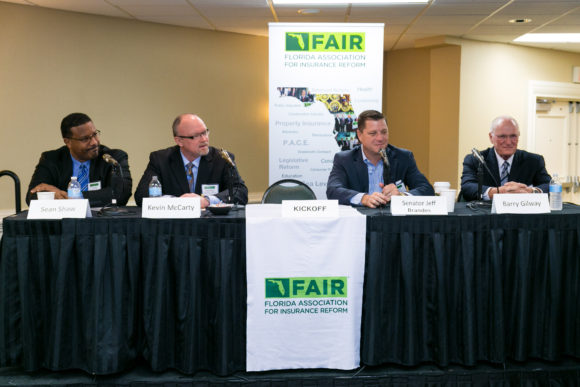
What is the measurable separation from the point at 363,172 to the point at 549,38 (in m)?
4.78

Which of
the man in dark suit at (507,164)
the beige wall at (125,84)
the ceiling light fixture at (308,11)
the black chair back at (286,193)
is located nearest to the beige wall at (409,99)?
the beige wall at (125,84)

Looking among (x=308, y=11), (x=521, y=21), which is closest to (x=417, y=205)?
(x=308, y=11)

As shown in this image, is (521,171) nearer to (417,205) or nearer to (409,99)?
(417,205)

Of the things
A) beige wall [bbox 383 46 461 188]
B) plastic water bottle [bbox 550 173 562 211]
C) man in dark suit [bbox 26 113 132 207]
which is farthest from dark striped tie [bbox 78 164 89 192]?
beige wall [bbox 383 46 461 188]

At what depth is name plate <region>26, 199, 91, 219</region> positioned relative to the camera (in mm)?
1925

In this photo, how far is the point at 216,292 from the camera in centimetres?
191

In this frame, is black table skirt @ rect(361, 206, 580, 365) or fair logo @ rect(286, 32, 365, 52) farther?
fair logo @ rect(286, 32, 365, 52)

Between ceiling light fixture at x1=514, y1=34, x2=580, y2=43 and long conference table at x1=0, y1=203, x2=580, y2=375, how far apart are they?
510cm

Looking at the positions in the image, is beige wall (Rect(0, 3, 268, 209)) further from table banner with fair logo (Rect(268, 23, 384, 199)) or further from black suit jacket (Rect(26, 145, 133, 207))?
table banner with fair logo (Rect(268, 23, 384, 199))

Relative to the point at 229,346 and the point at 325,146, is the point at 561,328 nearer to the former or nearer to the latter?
the point at 229,346

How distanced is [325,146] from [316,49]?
0.79 metres

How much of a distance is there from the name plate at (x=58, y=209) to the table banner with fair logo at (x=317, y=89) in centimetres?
211

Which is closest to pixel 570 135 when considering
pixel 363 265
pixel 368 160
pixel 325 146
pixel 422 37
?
pixel 422 37

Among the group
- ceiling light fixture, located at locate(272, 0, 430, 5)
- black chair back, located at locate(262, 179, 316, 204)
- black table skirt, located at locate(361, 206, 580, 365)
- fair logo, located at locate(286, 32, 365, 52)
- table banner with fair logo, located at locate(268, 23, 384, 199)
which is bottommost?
black table skirt, located at locate(361, 206, 580, 365)
